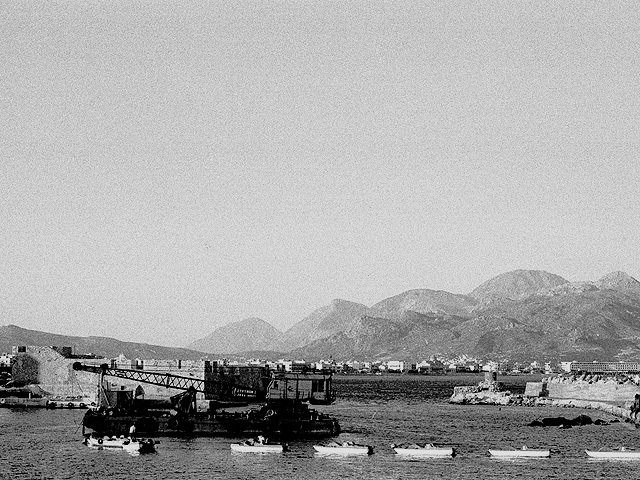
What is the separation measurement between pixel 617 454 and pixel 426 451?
1690 centimetres

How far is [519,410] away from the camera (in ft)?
559

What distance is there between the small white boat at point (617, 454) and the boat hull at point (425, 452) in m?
13.0

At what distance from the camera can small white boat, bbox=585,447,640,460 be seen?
93.3m

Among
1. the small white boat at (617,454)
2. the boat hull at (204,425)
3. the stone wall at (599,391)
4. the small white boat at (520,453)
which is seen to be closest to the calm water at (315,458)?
the small white boat at (520,453)

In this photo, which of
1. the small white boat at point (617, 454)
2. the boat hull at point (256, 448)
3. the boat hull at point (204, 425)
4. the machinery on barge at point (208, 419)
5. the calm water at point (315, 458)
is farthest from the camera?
the machinery on barge at point (208, 419)

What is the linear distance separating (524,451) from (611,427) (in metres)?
36.3

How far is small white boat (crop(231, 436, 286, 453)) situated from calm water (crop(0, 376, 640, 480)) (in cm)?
99

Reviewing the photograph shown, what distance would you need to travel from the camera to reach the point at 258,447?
92.6 m

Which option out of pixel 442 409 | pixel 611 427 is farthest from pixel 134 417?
pixel 442 409

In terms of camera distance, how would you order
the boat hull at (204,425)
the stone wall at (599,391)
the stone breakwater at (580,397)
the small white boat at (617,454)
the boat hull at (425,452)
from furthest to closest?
the stone wall at (599,391)
the stone breakwater at (580,397)
the boat hull at (204,425)
the boat hull at (425,452)
the small white boat at (617,454)

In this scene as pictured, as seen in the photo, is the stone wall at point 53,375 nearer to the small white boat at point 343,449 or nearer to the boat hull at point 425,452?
the small white boat at point 343,449

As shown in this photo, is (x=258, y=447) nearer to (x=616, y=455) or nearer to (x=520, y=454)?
(x=520, y=454)

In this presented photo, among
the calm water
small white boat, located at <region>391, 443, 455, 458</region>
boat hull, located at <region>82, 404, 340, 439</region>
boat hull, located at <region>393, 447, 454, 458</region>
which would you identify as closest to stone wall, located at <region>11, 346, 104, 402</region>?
the calm water

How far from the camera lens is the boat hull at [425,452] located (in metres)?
94.0
